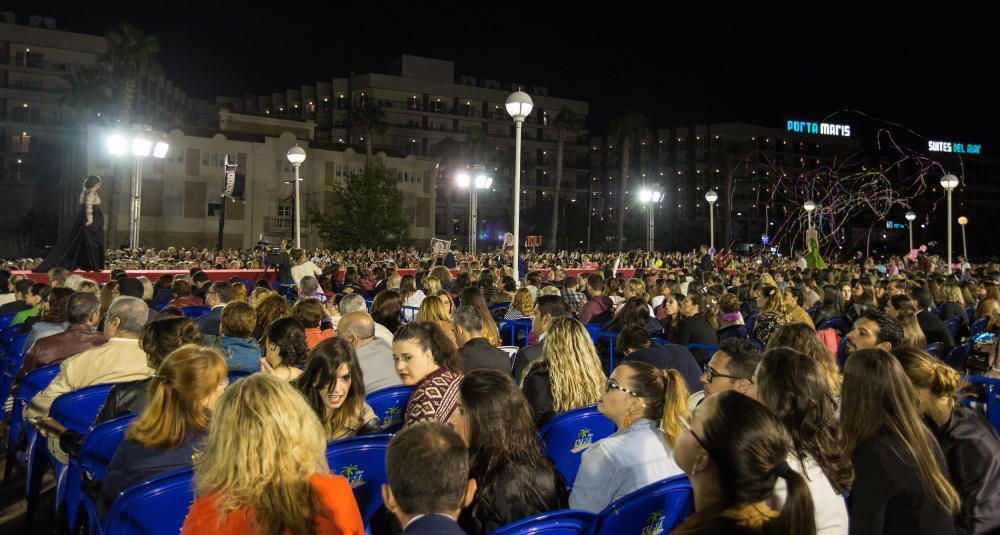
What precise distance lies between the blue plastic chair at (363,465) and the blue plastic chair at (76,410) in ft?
7.11

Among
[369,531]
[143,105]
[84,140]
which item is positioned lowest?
[369,531]

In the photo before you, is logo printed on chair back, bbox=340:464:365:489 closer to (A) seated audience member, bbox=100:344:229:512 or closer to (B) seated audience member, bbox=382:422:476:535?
(A) seated audience member, bbox=100:344:229:512

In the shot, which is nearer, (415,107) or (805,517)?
(805,517)

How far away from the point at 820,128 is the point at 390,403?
11969 centimetres

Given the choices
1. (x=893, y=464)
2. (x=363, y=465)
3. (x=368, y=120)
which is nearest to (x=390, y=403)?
(x=363, y=465)

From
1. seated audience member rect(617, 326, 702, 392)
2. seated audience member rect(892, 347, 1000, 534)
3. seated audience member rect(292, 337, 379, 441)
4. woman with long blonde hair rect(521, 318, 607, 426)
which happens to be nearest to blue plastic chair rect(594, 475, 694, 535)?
seated audience member rect(892, 347, 1000, 534)

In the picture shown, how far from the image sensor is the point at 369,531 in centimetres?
365

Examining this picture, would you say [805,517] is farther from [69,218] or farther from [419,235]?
[69,218]

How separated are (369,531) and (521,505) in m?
0.92

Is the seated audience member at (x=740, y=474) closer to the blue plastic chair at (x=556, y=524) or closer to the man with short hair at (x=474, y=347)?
the blue plastic chair at (x=556, y=524)

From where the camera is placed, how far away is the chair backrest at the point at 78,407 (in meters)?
4.69

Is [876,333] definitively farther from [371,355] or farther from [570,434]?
[371,355]

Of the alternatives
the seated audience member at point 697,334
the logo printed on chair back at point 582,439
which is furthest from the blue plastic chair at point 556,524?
the seated audience member at point 697,334

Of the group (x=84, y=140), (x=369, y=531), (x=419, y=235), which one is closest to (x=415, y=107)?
(x=419, y=235)
